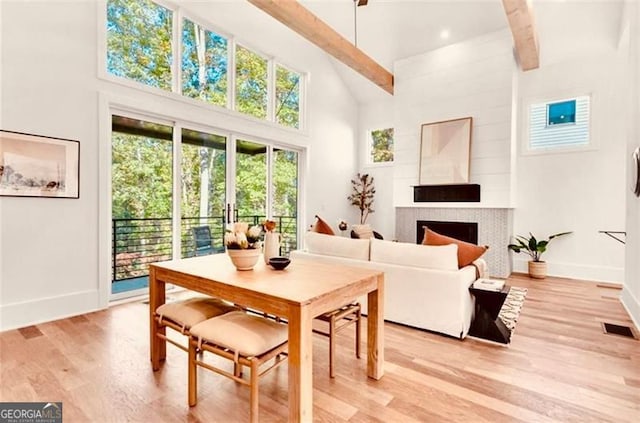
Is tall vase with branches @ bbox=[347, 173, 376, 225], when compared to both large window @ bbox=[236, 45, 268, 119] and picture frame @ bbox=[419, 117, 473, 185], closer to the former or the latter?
picture frame @ bbox=[419, 117, 473, 185]

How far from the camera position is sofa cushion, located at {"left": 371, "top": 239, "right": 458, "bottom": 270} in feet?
8.77

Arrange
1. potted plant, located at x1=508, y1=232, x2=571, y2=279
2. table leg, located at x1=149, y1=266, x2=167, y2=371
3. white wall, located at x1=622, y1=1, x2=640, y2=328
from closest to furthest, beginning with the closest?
table leg, located at x1=149, y1=266, x2=167, y2=371, white wall, located at x1=622, y1=1, x2=640, y2=328, potted plant, located at x1=508, y1=232, x2=571, y2=279

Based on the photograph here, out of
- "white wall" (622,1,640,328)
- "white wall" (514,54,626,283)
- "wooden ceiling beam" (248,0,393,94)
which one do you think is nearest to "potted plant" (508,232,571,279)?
"white wall" (514,54,626,283)

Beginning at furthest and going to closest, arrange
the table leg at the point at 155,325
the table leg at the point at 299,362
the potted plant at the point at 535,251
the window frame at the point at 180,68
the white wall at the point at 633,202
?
the potted plant at the point at 535,251 → the window frame at the point at 180,68 → the white wall at the point at 633,202 → the table leg at the point at 155,325 → the table leg at the point at 299,362

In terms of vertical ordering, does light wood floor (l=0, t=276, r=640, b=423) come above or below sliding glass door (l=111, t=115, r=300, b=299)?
below

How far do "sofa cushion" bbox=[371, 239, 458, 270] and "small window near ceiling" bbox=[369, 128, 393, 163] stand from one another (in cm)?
429

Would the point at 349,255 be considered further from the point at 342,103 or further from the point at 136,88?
the point at 342,103

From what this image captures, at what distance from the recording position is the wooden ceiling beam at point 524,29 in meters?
3.58

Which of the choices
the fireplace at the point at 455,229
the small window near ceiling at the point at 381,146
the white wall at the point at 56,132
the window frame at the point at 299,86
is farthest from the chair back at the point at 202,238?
the small window near ceiling at the point at 381,146

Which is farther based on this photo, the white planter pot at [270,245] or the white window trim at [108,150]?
the white window trim at [108,150]

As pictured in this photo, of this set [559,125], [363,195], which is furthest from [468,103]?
[363,195]

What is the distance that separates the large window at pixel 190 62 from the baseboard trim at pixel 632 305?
16.4 ft

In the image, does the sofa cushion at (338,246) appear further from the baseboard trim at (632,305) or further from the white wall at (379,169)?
the white wall at (379,169)

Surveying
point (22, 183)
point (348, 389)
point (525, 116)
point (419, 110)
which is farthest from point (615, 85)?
point (22, 183)
